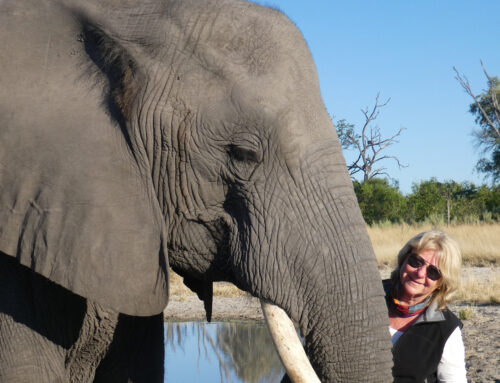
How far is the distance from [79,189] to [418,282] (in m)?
1.90

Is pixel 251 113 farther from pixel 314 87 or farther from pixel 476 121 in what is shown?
pixel 476 121

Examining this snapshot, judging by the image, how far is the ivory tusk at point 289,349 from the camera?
7.81 ft

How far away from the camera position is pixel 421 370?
3.50 metres

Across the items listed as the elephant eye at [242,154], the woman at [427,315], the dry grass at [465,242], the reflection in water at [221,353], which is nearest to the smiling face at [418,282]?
the woman at [427,315]

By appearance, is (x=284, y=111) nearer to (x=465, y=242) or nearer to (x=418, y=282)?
(x=418, y=282)

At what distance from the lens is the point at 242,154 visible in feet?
8.41

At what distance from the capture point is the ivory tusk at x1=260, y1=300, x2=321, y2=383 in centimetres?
238

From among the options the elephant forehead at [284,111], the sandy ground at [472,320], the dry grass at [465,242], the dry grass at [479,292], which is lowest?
the sandy ground at [472,320]

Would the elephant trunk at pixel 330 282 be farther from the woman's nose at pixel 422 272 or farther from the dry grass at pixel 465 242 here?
the dry grass at pixel 465 242

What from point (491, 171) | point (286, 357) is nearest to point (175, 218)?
point (286, 357)

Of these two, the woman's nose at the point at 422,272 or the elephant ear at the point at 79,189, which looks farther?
the woman's nose at the point at 422,272

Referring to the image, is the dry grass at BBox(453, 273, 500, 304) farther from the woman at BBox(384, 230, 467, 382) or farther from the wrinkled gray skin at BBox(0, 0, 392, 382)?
the wrinkled gray skin at BBox(0, 0, 392, 382)

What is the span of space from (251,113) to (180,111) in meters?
0.29

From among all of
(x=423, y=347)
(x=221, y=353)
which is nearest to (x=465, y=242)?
(x=221, y=353)
